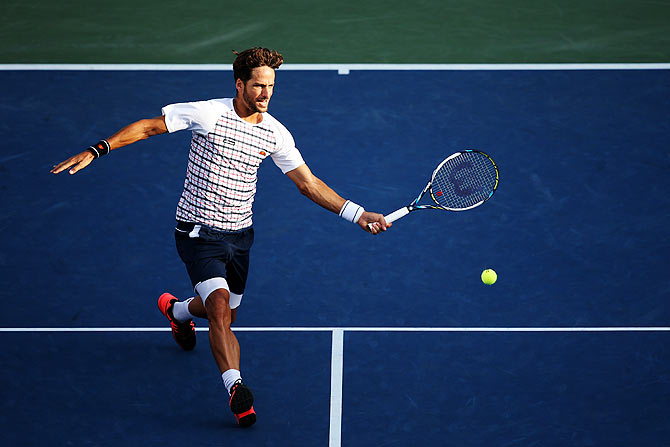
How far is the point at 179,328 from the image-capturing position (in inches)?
266

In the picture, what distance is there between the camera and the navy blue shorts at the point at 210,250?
6152 mm

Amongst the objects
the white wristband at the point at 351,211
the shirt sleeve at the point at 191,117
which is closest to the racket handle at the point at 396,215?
the white wristband at the point at 351,211

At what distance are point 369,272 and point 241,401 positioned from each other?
2.17m

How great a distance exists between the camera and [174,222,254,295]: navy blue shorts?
6.15 meters

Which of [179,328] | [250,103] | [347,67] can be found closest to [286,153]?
[250,103]

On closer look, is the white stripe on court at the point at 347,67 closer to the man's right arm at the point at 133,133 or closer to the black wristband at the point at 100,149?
the man's right arm at the point at 133,133

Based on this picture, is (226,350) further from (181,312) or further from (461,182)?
(461,182)

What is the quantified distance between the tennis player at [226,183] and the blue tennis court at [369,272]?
2.25 feet

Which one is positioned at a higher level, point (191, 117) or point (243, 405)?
point (191, 117)

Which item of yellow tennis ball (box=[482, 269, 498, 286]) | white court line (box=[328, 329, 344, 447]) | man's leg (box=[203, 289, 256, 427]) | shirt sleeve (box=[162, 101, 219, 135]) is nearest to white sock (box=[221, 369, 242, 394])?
man's leg (box=[203, 289, 256, 427])

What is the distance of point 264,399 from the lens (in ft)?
21.2

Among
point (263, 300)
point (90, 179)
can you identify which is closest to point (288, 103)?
point (90, 179)

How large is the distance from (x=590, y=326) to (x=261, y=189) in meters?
3.28

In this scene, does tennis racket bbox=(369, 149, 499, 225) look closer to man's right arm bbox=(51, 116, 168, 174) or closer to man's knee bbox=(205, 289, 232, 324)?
man's knee bbox=(205, 289, 232, 324)
